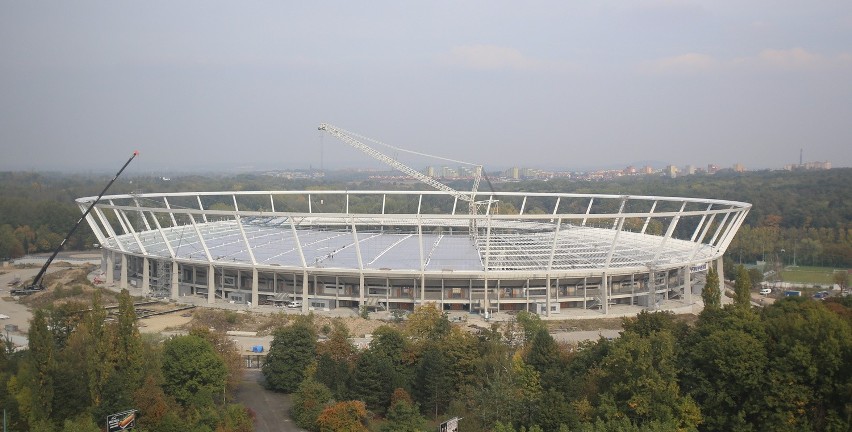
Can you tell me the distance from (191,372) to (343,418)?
4.69 metres

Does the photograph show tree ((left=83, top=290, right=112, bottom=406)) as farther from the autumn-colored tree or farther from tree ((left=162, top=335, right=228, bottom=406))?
the autumn-colored tree

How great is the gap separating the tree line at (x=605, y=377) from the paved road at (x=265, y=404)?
42 centimetres

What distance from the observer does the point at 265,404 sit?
68.0ft

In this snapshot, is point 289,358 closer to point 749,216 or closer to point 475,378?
point 475,378

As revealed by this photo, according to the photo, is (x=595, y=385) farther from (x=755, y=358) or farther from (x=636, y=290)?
(x=636, y=290)

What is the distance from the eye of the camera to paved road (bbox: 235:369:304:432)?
19078mm

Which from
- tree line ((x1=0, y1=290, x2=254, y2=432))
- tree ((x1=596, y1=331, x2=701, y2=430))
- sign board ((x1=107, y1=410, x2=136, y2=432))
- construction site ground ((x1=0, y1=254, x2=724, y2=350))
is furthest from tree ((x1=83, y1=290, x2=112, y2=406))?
tree ((x1=596, y1=331, x2=701, y2=430))

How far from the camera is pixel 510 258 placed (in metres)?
34.3

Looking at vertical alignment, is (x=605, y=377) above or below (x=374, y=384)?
above

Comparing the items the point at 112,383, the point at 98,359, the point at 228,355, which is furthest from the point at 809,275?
the point at 98,359

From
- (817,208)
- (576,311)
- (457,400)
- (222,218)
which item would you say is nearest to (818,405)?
(457,400)

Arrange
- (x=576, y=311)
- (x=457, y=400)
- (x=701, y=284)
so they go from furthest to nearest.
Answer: (x=701, y=284) < (x=576, y=311) < (x=457, y=400)

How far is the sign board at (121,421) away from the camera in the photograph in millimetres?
16656

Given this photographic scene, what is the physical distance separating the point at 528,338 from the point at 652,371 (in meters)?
8.25
